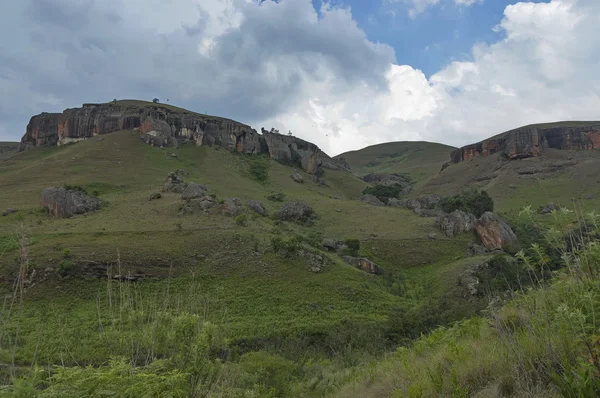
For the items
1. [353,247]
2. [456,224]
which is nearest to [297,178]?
[456,224]

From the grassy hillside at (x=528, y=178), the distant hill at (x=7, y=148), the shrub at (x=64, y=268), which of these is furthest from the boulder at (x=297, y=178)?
the distant hill at (x=7, y=148)

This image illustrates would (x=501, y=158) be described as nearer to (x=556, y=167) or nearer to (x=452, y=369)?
(x=556, y=167)

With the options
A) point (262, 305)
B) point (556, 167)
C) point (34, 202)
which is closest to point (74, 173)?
point (34, 202)

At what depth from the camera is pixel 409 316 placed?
81.2 feet

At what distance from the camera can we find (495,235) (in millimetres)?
45406

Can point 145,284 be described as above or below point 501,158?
below

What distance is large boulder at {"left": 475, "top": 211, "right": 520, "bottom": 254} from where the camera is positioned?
1732 inches

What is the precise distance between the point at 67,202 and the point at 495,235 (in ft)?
176

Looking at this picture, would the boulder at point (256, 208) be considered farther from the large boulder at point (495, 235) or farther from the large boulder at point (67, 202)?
the large boulder at point (495, 235)

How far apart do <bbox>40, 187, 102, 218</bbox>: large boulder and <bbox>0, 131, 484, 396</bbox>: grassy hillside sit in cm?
169

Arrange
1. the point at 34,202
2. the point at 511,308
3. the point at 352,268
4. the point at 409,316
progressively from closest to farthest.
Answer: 1. the point at 511,308
2. the point at 409,316
3. the point at 352,268
4. the point at 34,202

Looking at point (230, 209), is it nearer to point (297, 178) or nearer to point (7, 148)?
point (297, 178)

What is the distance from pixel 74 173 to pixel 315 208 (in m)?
48.2

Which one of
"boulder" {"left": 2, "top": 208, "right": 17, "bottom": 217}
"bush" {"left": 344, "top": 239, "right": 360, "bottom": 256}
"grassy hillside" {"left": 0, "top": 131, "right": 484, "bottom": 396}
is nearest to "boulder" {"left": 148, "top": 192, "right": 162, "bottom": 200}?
"grassy hillside" {"left": 0, "top": 131, "right": 484, "bottom": 396}
